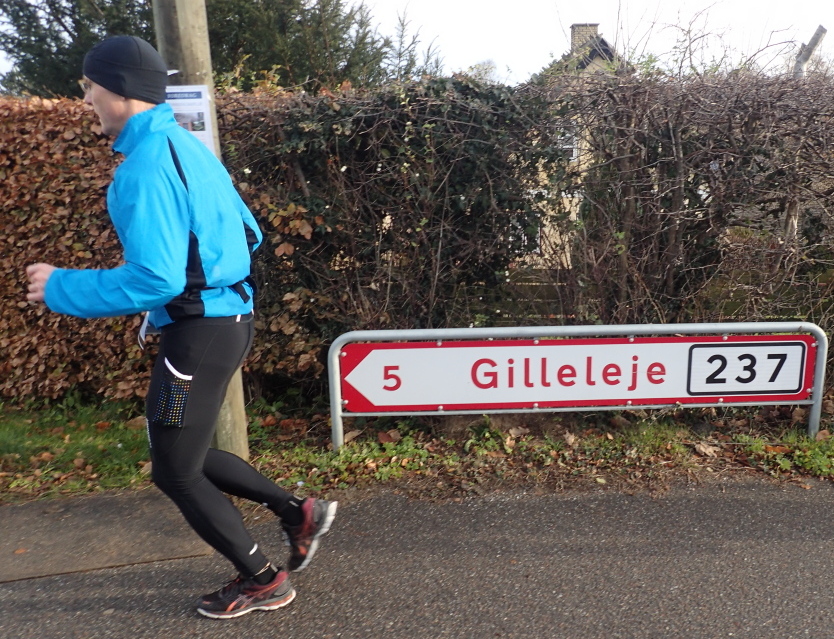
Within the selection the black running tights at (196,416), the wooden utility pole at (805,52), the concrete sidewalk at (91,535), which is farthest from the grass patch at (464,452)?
the wooden utility pole at (805,52)

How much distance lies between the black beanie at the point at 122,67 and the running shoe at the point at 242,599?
73.5 inches

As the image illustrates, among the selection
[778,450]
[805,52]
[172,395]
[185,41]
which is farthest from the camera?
[805,52]

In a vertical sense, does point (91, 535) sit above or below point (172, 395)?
below

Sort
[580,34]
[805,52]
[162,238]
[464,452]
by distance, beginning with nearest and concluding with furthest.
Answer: [162,238] < [464,452] < [805,52] < [580,34]

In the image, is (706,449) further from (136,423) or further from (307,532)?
(136,423)

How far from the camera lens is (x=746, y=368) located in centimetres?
410

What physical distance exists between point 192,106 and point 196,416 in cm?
167

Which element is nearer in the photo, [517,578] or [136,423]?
[517,578]

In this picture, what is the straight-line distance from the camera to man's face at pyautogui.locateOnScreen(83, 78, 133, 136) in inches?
94.0

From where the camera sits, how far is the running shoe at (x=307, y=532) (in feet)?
9.64

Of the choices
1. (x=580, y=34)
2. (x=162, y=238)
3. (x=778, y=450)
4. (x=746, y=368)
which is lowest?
(x=778, y=450)

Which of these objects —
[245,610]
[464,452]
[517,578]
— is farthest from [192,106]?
[517,578]

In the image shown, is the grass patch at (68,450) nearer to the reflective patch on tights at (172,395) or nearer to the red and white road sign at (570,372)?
the red and white road sign at (570,372)

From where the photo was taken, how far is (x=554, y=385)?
13.4 feet
